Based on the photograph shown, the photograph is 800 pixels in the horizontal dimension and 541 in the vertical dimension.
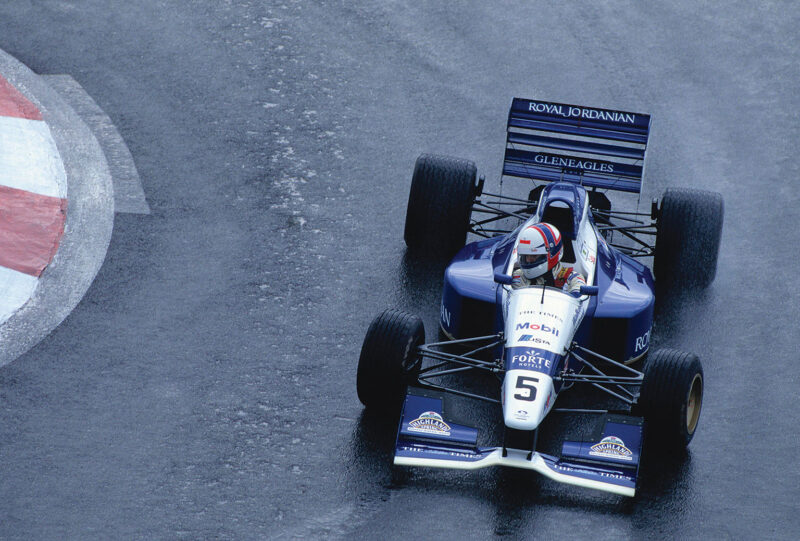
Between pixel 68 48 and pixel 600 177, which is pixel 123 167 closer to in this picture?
pixel 68 48

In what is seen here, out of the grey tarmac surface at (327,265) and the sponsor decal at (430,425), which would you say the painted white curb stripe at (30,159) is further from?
the sponsor decal at (430,425)

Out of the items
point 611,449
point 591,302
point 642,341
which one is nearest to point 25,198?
point 591,302

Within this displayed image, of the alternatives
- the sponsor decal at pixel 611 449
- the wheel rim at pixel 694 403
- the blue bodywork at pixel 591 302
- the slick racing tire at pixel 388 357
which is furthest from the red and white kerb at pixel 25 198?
the wheel rim at pixel 694 403

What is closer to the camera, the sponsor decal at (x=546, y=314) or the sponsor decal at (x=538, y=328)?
the sponsor decal at (x=538, y=328)

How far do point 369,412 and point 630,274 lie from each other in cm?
238

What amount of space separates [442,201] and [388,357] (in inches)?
95.4

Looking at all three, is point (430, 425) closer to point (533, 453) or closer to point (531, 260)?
point (533, 453)

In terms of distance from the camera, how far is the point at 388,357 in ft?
31.8

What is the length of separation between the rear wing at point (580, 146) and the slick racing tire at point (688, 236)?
1.75 ft

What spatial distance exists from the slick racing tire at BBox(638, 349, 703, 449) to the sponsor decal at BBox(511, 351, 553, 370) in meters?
0.66

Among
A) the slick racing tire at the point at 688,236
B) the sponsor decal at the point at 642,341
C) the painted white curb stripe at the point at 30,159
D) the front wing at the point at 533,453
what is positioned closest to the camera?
the front wing at the point at 533,453

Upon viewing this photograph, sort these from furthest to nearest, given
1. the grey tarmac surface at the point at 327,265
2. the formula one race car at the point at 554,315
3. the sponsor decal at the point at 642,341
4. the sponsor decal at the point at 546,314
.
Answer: the sponsor decal at the point at 642,341 < the sponsor decal at the point at 546,314 < the formula one race car at the point at 554,315 < the grey tarmac surface at the point at 327,265

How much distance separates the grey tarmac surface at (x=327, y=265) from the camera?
30.4 feet

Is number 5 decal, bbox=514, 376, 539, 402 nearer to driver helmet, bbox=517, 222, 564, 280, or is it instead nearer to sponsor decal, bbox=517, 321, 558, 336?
sponsor decal, bbox=517, 321, 558, 336
